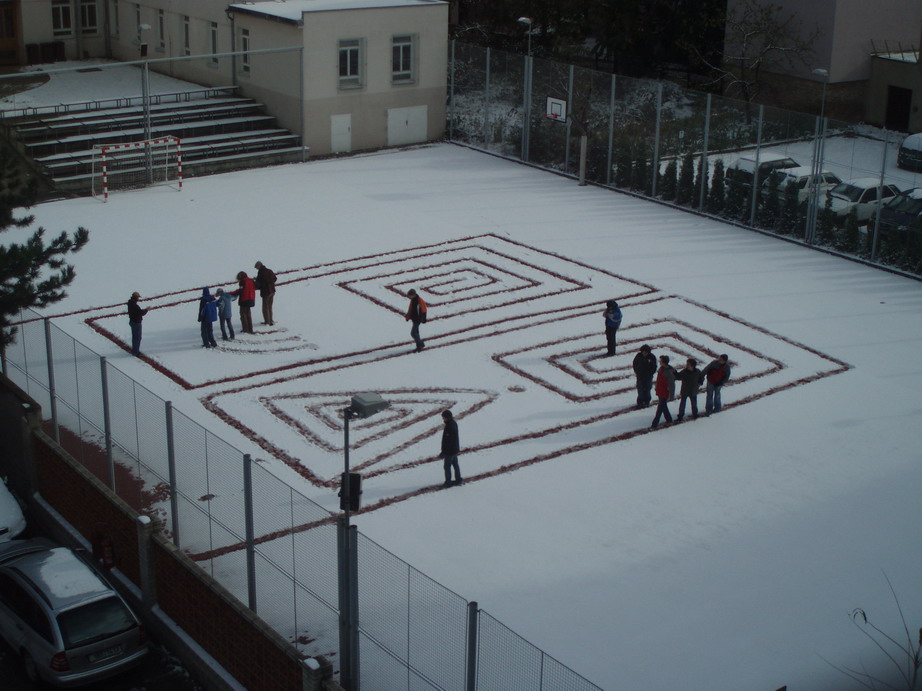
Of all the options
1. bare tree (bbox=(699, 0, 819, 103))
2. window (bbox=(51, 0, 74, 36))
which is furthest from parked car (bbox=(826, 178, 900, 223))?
window (bbox=(51, 0, 74, 36))

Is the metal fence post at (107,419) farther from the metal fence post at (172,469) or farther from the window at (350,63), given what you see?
the window at (350,63)

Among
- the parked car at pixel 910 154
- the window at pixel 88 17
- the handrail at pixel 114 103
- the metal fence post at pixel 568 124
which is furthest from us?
the window at pixel 88 17

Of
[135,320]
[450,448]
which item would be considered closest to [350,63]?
[135,320]

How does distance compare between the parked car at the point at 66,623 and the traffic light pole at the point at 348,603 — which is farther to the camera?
the parked car at the point at 66,623

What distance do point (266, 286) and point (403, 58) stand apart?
708 inches

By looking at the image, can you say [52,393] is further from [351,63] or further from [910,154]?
[351,63]

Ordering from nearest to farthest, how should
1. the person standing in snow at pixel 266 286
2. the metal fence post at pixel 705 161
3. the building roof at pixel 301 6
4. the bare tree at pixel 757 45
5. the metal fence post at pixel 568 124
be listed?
1. the person standing in snow at pixel 266 286
2. the metal fence post at pixel 705 161
3. the metal fence post at pixel 568 124
4. the building roof at pixel 301 6
5. the bare tree at pixel 757 45

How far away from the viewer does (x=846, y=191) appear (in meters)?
32.3

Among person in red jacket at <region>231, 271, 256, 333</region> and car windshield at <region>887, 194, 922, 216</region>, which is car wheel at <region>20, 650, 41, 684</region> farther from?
car windshield at <region>887, 194, 922, 216</region>

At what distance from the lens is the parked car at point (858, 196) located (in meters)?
31.6

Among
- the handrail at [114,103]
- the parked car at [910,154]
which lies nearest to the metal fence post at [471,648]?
the parked car at [910,154]

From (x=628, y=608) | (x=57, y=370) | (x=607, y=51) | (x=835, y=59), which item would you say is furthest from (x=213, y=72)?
(x=628, y=608)

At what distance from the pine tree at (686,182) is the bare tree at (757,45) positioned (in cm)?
1063

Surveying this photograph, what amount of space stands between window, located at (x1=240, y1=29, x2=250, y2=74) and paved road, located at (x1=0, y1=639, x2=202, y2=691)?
92.8 feet
